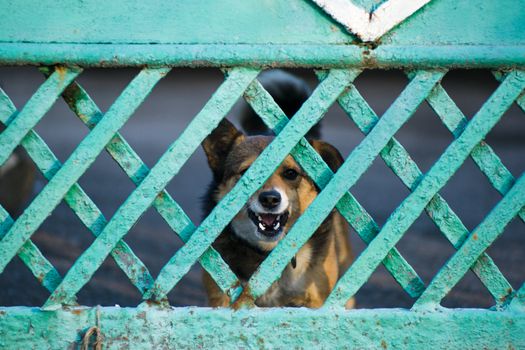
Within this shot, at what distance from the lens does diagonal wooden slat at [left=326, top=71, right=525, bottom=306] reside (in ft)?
7.98

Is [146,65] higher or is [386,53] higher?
[386,53]

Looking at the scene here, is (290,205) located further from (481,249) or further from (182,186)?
(182,186)

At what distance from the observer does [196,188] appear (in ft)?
26.5

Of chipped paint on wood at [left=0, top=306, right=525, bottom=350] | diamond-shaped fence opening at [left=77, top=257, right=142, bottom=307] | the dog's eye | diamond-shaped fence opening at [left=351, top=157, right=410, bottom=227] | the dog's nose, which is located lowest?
chipped paint on wood at [left=0, top=306, right=525, bottom=350]

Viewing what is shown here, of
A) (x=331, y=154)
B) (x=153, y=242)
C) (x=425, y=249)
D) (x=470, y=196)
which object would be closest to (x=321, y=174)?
(x=331, y=154)

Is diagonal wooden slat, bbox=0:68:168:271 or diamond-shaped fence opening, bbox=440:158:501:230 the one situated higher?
diamond-shaped fence opening, bbox=440:158:501:230

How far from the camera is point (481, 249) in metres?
2.49

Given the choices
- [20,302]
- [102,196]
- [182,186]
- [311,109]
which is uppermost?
[182,186]

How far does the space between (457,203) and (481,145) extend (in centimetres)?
489

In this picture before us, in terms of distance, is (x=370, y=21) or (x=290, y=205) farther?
(x=290, y=205)

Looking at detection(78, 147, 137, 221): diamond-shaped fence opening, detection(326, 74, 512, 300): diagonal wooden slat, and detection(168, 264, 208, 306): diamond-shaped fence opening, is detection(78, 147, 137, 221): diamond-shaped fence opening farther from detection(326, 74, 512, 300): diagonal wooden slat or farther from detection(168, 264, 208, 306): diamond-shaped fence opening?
detection(326, 74, 512, 300): diagonal wooden slat

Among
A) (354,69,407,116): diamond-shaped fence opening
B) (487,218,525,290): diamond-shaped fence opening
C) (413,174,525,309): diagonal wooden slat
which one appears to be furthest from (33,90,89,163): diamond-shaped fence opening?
(413,174,525,309): diagonal wooden slat

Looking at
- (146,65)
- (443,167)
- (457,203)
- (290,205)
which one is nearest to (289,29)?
(146,65)

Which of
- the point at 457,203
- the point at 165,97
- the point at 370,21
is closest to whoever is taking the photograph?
the point at 370,21
